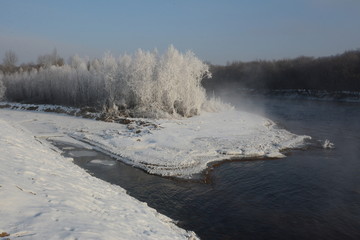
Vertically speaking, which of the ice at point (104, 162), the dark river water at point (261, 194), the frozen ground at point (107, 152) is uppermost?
the frozen ground at point (107, 152)

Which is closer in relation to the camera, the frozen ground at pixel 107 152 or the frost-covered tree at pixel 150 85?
the frozen ground at pixel 107 152

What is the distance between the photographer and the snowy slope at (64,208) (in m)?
5.33

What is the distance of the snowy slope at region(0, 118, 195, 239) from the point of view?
5.33 meters

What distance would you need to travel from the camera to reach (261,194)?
10.9m

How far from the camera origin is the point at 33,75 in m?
44.2

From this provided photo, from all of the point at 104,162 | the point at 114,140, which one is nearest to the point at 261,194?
the point at 104,162

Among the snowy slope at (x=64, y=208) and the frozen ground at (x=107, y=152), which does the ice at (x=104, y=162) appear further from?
the snowy slope at (x=64, y=208)

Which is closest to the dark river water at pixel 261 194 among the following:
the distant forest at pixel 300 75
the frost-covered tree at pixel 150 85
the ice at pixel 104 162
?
the ice at pixel 104 162

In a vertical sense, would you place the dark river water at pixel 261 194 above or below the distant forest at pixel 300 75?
below

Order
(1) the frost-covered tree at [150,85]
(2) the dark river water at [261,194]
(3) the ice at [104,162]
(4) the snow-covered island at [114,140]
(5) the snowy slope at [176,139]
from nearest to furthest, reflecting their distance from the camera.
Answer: (4) the snow-covered island at [114,140] → (2) the dark river water at [261,194] → (3) the ice at [104,162] → (5) the snowy slope at [176,139] → (1) the frost-covered tree at [150,85]

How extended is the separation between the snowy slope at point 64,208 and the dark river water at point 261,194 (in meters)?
1.40

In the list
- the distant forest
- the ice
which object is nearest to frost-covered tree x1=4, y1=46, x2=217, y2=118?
the ice

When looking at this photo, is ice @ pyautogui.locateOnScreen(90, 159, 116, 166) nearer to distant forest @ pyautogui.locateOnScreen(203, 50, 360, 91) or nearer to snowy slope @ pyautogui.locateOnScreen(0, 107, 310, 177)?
snowy slope @ pyautogui.locateOnScreen(0, 107, 310, 177)

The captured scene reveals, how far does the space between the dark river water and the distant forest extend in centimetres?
4322
